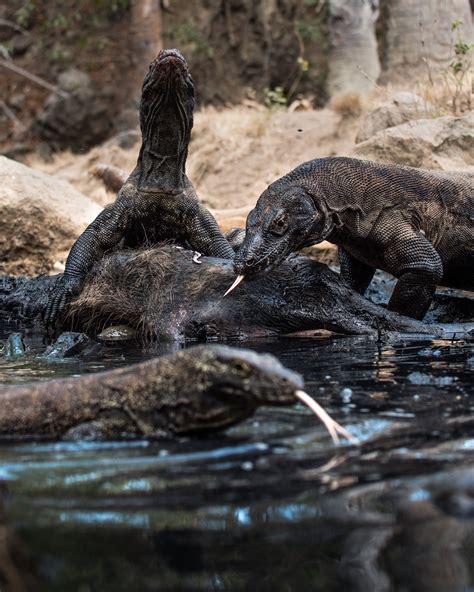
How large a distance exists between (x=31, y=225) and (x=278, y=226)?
632 cm

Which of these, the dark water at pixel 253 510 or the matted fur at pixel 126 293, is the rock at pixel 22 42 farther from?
the dark water at pixel 253 510

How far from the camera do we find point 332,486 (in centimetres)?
414

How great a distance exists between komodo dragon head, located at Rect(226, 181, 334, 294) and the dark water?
2724 mm

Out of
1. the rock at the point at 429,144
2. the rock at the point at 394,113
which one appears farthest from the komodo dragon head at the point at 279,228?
the rock at the point at 394,113

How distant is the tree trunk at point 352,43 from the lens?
21969 mm

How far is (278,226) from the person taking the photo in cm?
828

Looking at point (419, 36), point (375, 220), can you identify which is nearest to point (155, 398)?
point (375, 220)

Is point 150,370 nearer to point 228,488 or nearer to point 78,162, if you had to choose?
point 228,488

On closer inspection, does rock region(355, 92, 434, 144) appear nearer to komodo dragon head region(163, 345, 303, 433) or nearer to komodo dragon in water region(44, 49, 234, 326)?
komodo dragon in water region(44, 49, 234, 326)

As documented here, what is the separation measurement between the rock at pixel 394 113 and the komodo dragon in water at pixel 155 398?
11797mm

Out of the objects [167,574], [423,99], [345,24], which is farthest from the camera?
[345,24]

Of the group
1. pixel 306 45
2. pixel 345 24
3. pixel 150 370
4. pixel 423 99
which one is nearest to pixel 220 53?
pixel 306 45

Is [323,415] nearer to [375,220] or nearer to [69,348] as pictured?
[69,348]

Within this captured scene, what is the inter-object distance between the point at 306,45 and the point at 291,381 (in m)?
25.3
